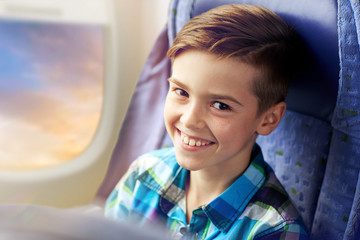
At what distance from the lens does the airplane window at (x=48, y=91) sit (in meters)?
1.43

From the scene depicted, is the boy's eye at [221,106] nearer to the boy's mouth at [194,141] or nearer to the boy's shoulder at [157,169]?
the boy's mouth at [194,141]

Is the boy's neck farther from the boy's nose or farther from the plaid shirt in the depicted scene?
the boy's nose

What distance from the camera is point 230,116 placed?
774 mm

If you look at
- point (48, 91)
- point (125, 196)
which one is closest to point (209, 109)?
point (125, 196)

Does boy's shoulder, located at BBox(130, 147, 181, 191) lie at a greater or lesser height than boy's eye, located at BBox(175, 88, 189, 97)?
lesser

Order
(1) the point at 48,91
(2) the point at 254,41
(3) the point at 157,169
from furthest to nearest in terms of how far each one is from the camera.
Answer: (1) the point at 48,91 < (3) the point at 157,169 < (2) the point at 254,41

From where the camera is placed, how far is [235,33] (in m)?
0.75

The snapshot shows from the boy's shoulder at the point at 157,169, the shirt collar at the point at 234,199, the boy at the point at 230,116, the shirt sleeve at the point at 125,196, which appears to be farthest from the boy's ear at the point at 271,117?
the shirt sleeve at the point at 125,196

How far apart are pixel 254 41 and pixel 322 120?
0.26 m

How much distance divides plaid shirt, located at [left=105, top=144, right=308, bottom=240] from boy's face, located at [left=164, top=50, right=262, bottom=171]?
0.09m

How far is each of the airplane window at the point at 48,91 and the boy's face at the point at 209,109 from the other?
753mm

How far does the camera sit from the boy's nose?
30.1 inches

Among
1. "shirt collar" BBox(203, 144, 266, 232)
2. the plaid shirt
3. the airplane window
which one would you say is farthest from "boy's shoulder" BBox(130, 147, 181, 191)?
the airplane window

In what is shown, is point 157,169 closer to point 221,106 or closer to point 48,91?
point 221,106
